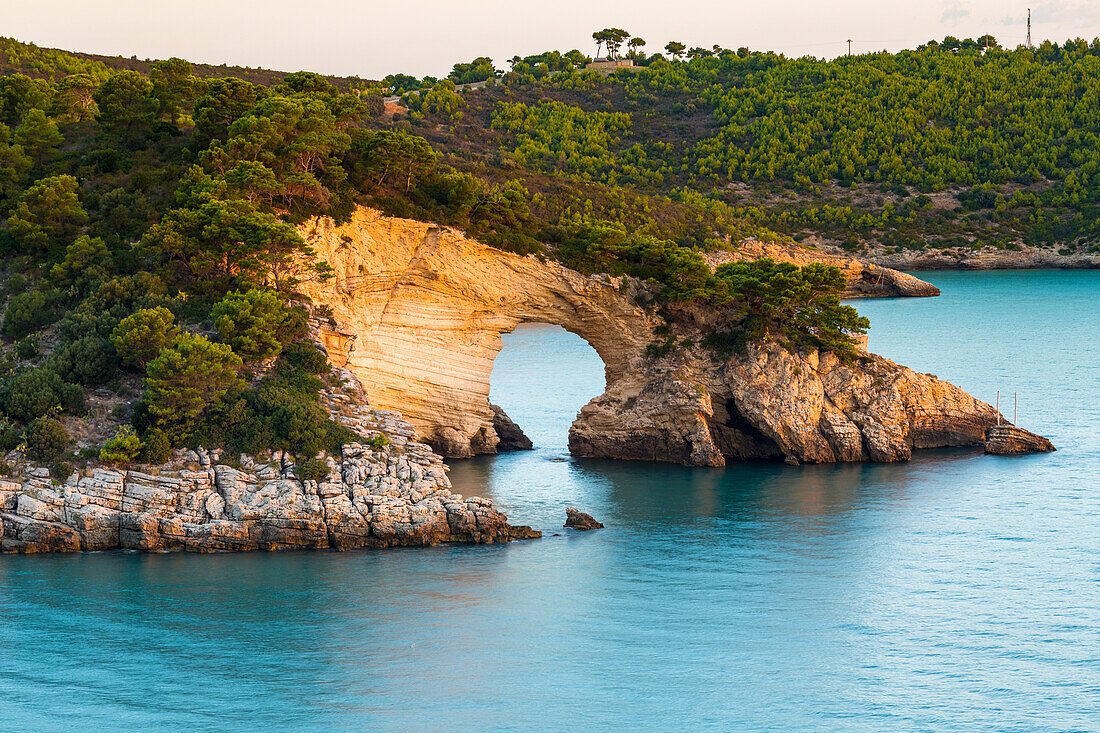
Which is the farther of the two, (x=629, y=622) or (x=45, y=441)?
(x=45, y=441)

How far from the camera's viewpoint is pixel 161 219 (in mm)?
54000

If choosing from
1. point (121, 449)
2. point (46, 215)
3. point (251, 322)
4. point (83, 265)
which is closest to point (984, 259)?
point (251, 322)

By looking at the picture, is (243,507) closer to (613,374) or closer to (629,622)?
(629,622)

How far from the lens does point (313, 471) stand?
139ft

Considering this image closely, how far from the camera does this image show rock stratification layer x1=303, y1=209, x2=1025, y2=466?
56406 millimetres

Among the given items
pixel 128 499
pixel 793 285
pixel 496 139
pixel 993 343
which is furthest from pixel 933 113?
pixel 128 499

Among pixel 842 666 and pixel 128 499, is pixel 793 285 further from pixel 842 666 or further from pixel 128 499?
pixel 128 499

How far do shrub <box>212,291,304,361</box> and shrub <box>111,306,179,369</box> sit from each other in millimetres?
2321

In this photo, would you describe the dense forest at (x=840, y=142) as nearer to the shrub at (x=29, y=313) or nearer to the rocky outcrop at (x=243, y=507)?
the shrub at (x=29, y=313)

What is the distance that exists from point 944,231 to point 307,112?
128928 mm

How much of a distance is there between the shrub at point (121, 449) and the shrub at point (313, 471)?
5.98m

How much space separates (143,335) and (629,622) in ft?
74.0

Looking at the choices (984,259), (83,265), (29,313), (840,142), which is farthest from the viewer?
(840,142)

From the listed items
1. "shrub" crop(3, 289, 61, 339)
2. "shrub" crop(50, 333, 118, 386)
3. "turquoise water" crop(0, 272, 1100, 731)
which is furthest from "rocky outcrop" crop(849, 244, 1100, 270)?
"shrub" crop(50, 333, 118, 386)
